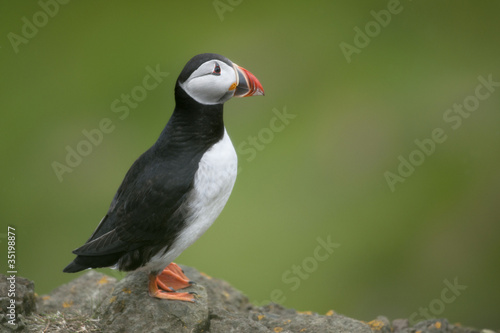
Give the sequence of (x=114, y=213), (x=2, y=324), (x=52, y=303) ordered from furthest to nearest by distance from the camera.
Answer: (x=52, y=303) → (x=114, y=213) → (x=2, y=324)

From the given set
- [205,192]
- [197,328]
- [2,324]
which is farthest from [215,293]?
[2,324]

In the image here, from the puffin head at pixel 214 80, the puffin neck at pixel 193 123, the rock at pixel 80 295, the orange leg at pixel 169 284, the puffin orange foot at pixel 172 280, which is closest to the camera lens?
the puffin head at pixel 214 80

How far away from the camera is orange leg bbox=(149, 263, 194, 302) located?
15.0 feet

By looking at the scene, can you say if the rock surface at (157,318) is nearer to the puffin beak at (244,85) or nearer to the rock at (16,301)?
the rock at (16,301)

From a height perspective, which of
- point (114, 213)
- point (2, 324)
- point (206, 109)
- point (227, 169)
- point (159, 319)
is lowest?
point (2, 324)

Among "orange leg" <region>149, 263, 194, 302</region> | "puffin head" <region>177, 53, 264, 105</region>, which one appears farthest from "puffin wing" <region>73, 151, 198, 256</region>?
"puffin head" <region>177, 53, 264, 105</region>

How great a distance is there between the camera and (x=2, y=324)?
4.32m

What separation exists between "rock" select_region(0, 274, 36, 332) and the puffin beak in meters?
2.01

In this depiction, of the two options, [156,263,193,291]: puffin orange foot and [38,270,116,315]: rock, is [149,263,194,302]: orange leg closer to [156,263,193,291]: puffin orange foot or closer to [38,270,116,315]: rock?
[156,263,193,291]: puffin orange foot

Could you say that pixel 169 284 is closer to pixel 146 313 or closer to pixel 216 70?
pixel 146 313

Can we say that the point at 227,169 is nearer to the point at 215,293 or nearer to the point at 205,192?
the point at 205,192

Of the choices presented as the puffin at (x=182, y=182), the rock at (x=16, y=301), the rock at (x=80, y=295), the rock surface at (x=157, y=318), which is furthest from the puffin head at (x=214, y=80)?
the rock at (x=80, y=295)

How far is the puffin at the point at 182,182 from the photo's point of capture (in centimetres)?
431

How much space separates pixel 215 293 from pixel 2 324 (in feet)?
5.84
